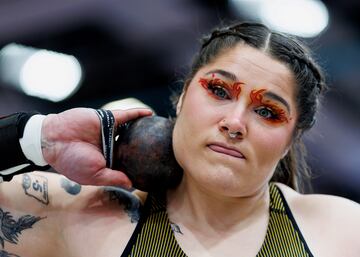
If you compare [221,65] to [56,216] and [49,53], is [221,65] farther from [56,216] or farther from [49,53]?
[49,53]

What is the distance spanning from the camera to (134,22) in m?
5.14

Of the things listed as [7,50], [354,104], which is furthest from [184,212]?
[7,50]

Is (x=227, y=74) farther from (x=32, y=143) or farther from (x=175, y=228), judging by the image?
(x=32, y=143)

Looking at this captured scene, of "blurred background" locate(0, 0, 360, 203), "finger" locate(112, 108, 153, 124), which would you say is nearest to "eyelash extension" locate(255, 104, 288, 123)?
"finger" locate(112, 108, 153, 124)

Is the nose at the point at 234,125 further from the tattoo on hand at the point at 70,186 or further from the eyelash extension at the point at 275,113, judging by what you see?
the tattoo on hand at the point at 70,186

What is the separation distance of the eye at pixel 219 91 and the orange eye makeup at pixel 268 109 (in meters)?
0.08

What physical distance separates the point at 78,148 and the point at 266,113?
0.57 meters

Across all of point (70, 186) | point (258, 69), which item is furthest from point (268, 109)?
point (70, 186)

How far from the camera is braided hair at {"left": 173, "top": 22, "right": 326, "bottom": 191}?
6.03 feet

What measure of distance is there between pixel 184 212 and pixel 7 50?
4417 millimetres

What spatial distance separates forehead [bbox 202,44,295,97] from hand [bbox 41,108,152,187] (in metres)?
0.44

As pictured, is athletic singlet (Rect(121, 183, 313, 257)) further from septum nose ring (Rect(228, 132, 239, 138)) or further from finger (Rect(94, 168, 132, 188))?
septum nose ring (Rect(228, 132, 239, 138))

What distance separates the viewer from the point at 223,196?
187 cm

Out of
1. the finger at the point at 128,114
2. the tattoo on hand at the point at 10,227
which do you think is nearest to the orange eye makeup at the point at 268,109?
the finger at the point at 128,114
